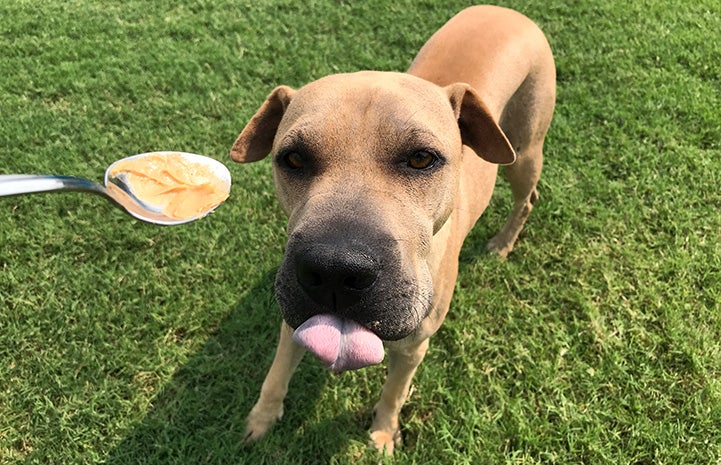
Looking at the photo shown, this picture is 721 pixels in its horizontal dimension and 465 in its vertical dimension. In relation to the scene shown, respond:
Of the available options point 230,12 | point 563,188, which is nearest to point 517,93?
point 563,188

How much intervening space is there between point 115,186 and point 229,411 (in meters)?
1.62

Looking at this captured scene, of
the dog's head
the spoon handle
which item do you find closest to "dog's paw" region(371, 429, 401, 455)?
the dog's head

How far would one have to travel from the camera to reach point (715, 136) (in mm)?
5281

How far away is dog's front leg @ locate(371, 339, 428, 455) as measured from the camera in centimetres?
299

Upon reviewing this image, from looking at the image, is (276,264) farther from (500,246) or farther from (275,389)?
(500,246)

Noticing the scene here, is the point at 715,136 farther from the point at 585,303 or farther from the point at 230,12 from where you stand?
the point at 230,12

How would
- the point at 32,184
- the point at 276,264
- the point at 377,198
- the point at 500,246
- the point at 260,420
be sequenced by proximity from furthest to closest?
the point at 500,246 → the point at 276,264 → the point at 260,420 → the point at 377,198 → the point at 32,184

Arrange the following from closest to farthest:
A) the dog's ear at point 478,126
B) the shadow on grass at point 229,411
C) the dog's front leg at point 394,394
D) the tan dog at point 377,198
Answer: the tan dog at point 377,198
the dog's ear at point 478,126
the dog's front leg at point 394,394
the shadow on grass at point 229,411

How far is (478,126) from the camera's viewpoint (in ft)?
9.21

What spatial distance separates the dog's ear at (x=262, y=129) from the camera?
8.96ft

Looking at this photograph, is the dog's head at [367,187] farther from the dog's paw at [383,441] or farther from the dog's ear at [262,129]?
the dog's paw at [383,441]

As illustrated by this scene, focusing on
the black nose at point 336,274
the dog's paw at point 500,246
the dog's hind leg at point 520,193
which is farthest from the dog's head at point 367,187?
the dog's paw at point 500,246

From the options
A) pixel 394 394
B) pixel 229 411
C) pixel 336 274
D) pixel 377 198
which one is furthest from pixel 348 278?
pixel 229 411

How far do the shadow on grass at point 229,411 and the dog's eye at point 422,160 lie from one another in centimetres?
195
